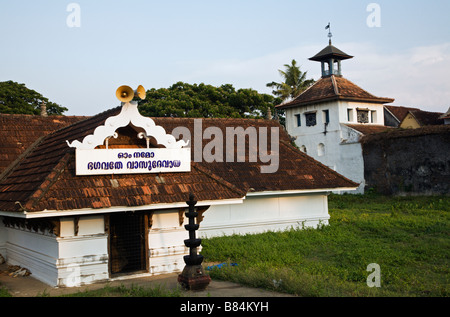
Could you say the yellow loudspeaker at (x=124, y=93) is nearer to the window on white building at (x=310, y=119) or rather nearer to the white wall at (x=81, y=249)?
the white wall at (x=81, y=249)

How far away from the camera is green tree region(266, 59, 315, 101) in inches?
1695

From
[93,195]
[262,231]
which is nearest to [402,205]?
[262,231]

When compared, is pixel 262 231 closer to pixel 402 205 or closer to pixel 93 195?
pixel 93 195

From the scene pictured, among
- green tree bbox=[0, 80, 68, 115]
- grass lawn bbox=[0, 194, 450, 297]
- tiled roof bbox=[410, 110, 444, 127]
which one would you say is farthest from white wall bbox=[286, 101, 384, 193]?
green tree bbox=[0, 80, 68, 115]

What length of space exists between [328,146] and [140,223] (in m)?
24.3

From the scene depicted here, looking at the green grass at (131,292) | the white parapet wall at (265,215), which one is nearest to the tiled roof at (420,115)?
the white parapet wall at (265,215)

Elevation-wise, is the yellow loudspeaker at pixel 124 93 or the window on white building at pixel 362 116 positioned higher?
the window on white building at pixel 362 116

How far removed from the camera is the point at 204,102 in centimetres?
3497

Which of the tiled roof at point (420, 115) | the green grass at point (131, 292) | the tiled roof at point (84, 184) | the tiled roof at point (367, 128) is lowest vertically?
the green grass at point (131, 292)

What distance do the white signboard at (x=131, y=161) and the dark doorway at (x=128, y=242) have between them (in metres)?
1.09

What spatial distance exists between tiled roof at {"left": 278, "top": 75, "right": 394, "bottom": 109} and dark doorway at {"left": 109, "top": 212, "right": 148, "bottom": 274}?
24.2 meters

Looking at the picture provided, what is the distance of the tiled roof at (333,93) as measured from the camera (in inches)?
1280

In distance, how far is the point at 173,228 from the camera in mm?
10758
